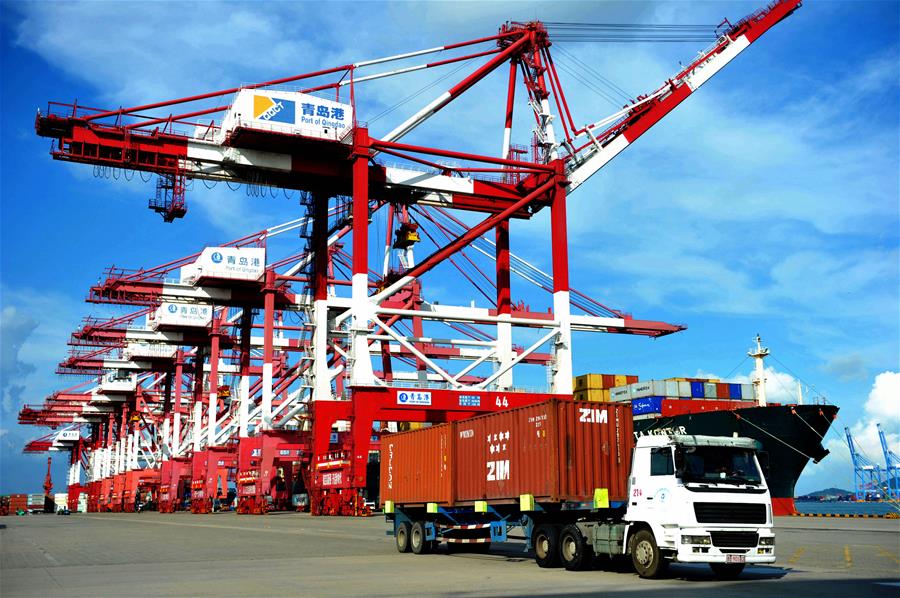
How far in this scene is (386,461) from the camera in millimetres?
23125

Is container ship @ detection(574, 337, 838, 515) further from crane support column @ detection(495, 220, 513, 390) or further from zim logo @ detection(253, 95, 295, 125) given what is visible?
zim logo @ detection(253, 95, 295, 125)

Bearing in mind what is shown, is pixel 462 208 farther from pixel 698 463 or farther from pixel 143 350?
pixel 143 350

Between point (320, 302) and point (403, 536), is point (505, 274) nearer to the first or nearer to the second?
point (320, 302)

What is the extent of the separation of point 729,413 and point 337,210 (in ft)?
90.6

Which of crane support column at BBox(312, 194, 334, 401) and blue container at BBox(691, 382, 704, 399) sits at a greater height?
crane support column at BBox(312, 194, 334, 401)

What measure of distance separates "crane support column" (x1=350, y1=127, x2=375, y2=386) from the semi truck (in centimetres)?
1629

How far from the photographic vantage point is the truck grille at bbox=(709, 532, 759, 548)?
14.3 metres

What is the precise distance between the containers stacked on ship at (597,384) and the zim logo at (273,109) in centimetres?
2250

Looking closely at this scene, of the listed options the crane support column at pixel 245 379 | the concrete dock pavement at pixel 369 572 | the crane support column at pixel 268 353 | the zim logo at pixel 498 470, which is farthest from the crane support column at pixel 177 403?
the zim logo at pixel 498 470

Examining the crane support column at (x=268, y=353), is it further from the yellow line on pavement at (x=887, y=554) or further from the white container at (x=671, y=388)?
the yellow line on pavement at (x=887, y=554)

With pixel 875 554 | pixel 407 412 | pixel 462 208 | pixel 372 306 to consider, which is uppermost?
pixel 462 208

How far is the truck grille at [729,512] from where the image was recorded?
46.6ft

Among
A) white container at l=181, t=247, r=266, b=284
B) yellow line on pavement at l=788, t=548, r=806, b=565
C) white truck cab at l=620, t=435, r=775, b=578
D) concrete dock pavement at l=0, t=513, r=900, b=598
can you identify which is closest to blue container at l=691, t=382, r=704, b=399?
concrete dock pavement at l=0, t=513, r=900, b=598

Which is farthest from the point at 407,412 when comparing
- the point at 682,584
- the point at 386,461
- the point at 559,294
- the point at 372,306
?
the point at 682,584
